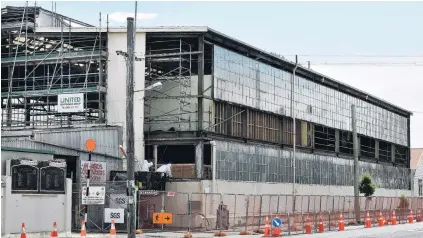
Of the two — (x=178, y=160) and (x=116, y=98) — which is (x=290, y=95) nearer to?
(x=178, y=160)

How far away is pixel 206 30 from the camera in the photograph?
47000 millimetres

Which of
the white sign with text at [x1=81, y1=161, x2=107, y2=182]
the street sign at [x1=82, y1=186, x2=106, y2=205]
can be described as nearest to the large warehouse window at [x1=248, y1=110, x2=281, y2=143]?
the white sign with text at [x1=81, y1=161, x2=107, y2=182]

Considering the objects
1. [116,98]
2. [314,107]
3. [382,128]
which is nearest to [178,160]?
[116,98]

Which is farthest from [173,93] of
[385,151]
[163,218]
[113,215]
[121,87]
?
[385,151]

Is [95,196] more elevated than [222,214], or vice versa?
[95,196]

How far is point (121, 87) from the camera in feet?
156

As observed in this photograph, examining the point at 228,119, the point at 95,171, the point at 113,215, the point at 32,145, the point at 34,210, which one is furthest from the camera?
the point at 228,119

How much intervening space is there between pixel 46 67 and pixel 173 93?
9641 millimetres

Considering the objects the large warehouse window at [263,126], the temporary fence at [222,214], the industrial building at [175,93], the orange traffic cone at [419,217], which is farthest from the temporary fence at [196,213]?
the orange traffic cone at [419,217]

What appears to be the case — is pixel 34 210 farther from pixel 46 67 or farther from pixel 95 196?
pixel 46 67

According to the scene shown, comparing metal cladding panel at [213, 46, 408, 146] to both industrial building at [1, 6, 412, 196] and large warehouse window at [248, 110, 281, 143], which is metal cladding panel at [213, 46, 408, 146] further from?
large warehouse window at [248, 110, 281, 143]

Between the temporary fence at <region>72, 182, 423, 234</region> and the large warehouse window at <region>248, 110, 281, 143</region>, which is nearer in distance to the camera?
the temporary fence at <region>72, 182, 423, 234</region>

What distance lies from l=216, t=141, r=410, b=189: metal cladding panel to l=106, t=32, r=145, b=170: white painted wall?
17.1 ft

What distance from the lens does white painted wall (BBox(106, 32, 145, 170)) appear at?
47156 mm
